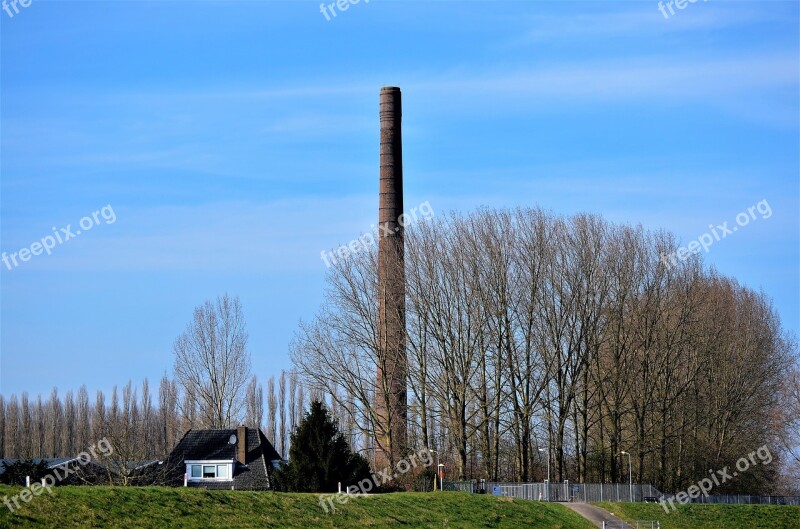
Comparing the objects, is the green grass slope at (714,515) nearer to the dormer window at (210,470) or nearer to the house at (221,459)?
the house at (221,459)

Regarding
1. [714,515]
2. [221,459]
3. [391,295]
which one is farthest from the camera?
[221,459]

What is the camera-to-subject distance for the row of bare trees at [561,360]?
62.8m

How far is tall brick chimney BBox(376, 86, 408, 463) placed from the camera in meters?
61.9

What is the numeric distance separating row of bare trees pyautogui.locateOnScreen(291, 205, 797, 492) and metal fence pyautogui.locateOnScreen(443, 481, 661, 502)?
2307 mm

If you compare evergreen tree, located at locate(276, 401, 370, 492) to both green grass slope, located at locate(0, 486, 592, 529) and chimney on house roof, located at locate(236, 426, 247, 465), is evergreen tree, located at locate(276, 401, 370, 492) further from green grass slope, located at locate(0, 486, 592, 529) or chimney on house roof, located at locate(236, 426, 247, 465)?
chimney on house roof, located at locate(236, 426, 247, 465)

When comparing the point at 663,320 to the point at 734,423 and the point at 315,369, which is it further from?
the point at 315,369

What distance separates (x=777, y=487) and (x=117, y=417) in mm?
57313

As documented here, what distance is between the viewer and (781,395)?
3396 inches

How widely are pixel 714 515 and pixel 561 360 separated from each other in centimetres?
1283

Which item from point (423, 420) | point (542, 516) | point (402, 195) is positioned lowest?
point (542, 516)

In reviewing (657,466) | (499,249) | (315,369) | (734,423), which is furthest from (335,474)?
(734,423)

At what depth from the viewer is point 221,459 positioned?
65938 millimetres

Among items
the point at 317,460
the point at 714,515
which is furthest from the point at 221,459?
the point at 714,515

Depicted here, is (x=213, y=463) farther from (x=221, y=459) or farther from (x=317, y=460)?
(x=317, y=460)
